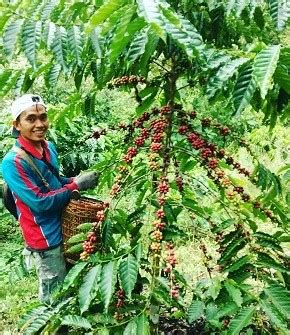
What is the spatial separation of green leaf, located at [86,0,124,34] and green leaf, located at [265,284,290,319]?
1.01 m

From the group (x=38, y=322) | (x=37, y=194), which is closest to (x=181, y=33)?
(x=38, y=322)

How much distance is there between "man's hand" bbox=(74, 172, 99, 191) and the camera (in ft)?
8.43

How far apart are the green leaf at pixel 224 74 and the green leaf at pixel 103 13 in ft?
1.29

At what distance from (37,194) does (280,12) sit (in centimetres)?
161

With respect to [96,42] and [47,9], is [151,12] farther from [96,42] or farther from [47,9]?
[47,9]

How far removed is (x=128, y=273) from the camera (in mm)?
1711

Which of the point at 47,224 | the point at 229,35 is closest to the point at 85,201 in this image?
the point at 47,224

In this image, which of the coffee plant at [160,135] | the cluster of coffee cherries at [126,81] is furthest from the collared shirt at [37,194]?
the cluster of coffee cherries at [126,81]

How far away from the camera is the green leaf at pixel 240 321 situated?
1.67m

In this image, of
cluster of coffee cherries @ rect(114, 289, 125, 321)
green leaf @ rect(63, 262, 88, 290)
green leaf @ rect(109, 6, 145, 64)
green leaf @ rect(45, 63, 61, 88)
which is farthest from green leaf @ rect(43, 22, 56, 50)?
cluster of coffee cherries @ rect(114, 289, 125, 321)

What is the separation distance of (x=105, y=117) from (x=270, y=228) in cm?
375

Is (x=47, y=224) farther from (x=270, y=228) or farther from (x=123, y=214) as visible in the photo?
(x=270, y=228)

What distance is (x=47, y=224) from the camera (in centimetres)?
275

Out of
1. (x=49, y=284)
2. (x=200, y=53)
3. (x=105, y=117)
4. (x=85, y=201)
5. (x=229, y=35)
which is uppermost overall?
(x=200, y=53)
